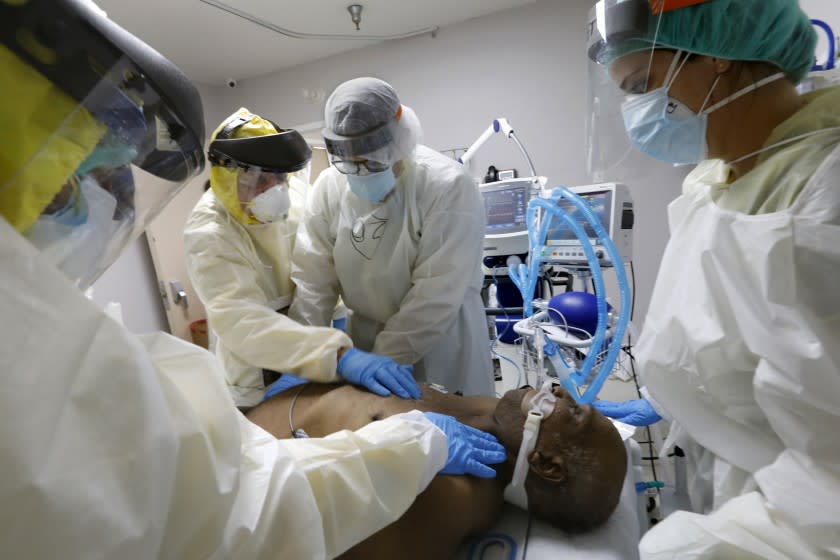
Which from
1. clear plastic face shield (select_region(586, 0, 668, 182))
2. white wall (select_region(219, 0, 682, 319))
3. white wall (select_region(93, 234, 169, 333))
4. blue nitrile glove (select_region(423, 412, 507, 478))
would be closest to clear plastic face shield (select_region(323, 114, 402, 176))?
clear plastic face shield (select_region(586, 0, 668, 182))

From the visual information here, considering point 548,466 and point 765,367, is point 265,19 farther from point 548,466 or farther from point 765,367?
point 765,367

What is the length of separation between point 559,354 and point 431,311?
64 centimetres

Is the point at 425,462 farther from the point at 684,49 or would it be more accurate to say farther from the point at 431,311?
the point at 684,49

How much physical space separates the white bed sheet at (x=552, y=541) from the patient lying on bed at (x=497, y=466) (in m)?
0.03

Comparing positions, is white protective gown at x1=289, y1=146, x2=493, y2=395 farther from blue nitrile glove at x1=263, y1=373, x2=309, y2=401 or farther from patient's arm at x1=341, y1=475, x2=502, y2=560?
patient's arm at x1=341, y1=475, x2=502, y2=560

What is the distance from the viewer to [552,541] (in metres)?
0.99

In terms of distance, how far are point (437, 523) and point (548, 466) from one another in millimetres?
337

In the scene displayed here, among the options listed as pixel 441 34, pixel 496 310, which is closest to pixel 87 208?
pixel 496 310

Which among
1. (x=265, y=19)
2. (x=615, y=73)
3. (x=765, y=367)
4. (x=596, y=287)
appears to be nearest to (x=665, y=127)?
(x=615, y=73)

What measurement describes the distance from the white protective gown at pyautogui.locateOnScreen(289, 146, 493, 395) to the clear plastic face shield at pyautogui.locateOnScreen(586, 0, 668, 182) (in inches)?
19.0

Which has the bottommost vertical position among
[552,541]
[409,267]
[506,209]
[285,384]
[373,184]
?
[552,541]

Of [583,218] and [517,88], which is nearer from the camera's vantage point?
[583,218]

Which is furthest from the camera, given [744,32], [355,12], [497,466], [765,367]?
[355,12]

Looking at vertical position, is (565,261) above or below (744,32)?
below
